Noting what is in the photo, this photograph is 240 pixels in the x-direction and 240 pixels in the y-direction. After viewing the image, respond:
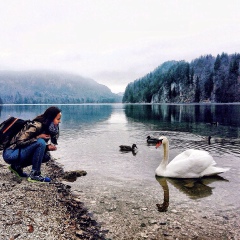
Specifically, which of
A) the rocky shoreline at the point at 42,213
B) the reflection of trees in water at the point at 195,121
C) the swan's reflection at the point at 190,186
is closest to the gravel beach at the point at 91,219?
the rocky shoreline at the point at 42,213

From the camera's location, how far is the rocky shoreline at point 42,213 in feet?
22.7

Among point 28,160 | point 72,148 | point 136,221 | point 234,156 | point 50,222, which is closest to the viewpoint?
point 50,222

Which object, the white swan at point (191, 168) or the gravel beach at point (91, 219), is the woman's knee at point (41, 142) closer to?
the gravel beach at point (91, 219)

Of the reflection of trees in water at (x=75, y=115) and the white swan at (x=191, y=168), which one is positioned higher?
the white swan at (x=191, y=168)

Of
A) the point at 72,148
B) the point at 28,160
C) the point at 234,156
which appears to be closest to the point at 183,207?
the point at 28,160

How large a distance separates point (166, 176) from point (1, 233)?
28.5ft

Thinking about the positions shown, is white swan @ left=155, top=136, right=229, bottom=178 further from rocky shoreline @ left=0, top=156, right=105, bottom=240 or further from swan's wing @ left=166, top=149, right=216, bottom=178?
rocky shoreline @ left=0, top=156, right=105, bottom=240

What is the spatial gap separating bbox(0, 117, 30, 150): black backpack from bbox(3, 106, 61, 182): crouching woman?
0.41 ft

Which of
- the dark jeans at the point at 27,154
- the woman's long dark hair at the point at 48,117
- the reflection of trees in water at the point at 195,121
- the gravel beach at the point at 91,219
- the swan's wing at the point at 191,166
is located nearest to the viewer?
the gravel beach at the point at 91,219

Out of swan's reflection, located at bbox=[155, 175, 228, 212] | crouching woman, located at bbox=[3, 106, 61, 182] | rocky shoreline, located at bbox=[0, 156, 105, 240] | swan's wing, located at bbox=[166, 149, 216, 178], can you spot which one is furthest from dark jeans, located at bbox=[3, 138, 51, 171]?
swan's wing, located at bbox=[166, 149, 216, 178]

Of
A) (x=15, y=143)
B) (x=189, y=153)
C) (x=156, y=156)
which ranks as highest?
(x=15, y=143)

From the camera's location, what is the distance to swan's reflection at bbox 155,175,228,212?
439 inches

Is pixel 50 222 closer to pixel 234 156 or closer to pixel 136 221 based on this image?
pixel 136 221

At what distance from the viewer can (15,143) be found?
31.6 ft
